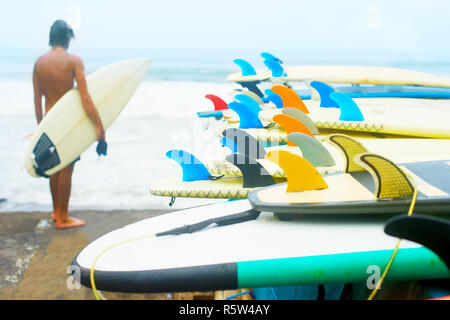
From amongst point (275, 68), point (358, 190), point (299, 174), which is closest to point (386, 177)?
point (358, 190)

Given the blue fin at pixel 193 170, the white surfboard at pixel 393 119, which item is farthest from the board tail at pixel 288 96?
the blue fin at pixel 193 170

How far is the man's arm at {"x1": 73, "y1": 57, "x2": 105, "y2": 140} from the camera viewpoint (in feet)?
13.6

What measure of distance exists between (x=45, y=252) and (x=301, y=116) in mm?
2838

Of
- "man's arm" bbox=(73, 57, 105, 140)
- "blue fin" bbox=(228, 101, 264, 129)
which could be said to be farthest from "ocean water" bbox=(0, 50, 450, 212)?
"man's arm" bbox=(73, 57, 105, 140)

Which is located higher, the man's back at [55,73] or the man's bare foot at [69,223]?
the man's back at [55,73]

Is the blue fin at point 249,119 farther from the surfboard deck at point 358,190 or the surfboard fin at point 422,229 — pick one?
Answer: the surfboard fin at point 422,229

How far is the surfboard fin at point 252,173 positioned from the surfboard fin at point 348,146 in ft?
0.95

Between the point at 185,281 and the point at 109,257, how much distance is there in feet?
0.80

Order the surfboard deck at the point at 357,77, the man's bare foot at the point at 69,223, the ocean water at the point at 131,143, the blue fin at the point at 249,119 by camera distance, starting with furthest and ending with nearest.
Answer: the ocean water at the point at 131,143
the man's bare foot at the point at 69,223
the surfboard deck at the point at 357,77
the blue fin at the point at 249,119

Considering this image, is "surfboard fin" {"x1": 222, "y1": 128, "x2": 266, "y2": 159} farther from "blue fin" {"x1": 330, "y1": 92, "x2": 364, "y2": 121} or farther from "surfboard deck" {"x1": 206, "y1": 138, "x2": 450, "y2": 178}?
"blue fin" {"x1": 330, "y1": 92, "x2": 364, "y2": 121}

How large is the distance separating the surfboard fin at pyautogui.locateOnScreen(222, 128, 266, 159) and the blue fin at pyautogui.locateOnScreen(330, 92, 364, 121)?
56cm

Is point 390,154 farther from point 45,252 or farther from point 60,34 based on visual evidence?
point 60,34

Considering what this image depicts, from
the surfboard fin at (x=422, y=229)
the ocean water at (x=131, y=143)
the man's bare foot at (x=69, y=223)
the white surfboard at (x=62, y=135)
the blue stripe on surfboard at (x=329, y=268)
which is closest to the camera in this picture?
the surfboard fin at (x=422, y=229)

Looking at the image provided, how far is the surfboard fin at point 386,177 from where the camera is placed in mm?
1157
